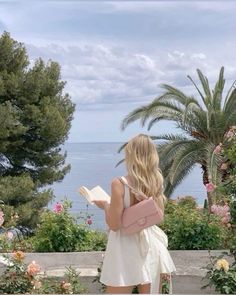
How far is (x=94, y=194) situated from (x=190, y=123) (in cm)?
1204

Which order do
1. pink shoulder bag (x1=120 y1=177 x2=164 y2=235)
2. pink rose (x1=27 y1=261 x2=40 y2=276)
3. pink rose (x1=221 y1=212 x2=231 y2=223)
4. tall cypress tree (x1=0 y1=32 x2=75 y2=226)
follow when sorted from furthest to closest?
tall cypress tree (x1=0 y1=32 x2=75 y2=226) → pink rose (x1=221 y1=212 x2=231 y2=223) → pink rose (x1=27 y1=261 x2=40 y2=276) → pink shoulder bag (x1=120 y1=177 x2=164 y2=235)

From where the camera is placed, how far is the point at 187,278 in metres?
6.30

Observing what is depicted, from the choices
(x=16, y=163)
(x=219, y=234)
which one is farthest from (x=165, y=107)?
(x=219, y=234)

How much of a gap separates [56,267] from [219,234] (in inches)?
75.3

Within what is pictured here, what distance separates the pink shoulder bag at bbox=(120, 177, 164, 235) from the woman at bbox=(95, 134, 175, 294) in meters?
0.03

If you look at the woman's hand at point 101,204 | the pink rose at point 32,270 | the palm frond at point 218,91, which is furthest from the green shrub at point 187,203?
the woman's hand at point 101,204

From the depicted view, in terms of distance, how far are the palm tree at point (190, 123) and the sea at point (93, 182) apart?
1.69 feet

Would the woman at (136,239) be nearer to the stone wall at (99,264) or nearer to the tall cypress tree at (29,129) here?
the stone wall at (99,264)

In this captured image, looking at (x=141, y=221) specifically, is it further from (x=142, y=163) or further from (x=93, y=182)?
(x=93, y=182)

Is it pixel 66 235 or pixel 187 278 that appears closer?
pixel 187 278

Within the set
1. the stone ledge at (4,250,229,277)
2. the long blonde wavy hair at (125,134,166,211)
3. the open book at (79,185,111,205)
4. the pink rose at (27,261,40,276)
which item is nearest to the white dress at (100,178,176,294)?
the long blonde wavy hair at (125,134,166,211)

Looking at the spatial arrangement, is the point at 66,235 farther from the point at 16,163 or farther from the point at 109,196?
the point at 16,163

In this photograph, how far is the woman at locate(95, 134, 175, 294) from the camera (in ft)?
12.6

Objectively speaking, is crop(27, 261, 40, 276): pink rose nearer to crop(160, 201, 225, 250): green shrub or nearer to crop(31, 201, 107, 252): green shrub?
crop(31, 201, 107, 252): green shrub
